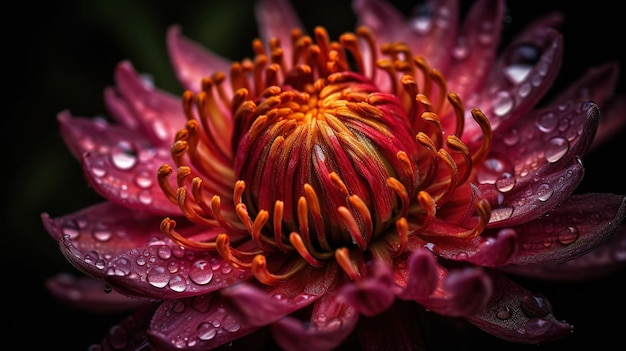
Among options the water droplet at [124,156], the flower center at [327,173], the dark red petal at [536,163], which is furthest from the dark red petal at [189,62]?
the dark red petal at [536,163]

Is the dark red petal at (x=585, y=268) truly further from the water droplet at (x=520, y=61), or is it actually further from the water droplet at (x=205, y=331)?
the water droplet at (x=205, y=331)

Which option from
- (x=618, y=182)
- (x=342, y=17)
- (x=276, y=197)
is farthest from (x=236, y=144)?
(x=618, y=182)

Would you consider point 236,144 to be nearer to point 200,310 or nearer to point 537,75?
point 200,310

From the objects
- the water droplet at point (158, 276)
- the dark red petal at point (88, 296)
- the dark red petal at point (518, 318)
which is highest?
the water droplet at point (158, 276)

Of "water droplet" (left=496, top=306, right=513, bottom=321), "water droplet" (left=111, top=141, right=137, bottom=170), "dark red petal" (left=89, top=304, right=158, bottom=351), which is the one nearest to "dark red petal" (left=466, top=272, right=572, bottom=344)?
"water droplet" (left=496, top=306, right=513, bottom=321)

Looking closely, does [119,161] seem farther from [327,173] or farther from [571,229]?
[571,229]

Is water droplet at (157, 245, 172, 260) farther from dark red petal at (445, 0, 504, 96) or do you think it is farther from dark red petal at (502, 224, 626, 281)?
dark red petal at (445, 0, 504, 96)

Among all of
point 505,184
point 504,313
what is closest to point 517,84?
point 505,184
